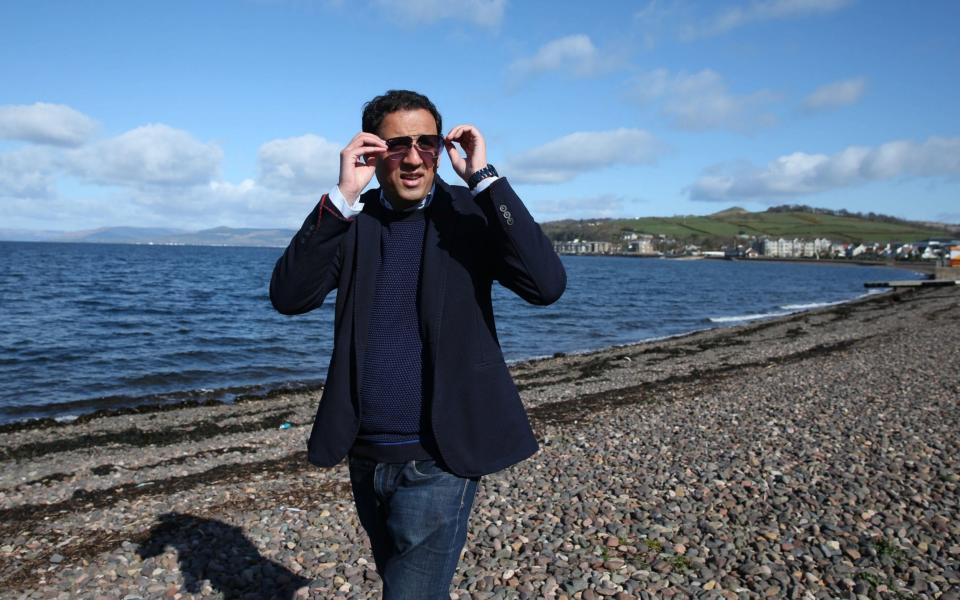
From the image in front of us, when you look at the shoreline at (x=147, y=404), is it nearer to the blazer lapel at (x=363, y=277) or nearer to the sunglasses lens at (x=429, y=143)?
the blazer lapel at (x=363, y=277)

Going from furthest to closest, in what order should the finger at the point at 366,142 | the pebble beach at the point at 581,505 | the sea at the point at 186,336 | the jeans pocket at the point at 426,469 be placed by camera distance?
the sea at the point at 186,336
the pebble beach at the point at 581,505
the finger at the point at 366,142
the jeans pocket at the point at 426,469

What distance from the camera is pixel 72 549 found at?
19.6ft

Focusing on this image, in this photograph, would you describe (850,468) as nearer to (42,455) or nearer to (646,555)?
(646,555)

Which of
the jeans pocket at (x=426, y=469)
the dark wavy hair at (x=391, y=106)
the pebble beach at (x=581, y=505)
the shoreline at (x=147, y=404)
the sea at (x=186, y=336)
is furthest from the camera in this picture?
the sea at (x=186, y=336)

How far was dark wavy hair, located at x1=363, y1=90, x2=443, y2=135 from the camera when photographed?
2594 mm

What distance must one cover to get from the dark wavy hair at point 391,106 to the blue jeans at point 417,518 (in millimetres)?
1252

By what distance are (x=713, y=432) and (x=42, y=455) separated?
9859 millimetres

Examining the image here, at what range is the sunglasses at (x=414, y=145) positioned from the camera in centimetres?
249

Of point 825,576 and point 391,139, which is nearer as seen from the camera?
point 391,139

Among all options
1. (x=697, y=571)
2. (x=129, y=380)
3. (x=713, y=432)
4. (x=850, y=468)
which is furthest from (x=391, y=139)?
(x=129, y=380)

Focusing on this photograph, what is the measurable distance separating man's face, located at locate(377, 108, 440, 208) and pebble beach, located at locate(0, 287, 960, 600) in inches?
123

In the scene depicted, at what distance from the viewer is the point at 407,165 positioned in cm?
250

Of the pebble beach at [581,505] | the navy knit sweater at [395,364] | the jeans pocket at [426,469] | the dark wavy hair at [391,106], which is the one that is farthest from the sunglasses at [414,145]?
the pebble beach at [581,505]

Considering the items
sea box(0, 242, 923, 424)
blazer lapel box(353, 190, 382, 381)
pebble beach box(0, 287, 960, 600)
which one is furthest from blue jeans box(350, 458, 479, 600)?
sea box(0, 242, 923, 424)
